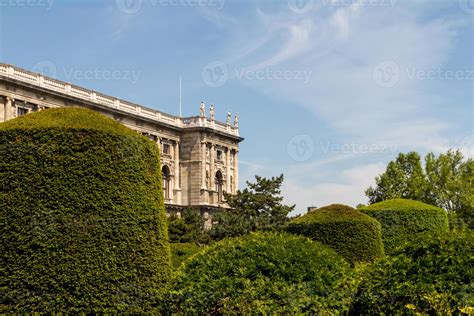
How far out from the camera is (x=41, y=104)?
44.4m

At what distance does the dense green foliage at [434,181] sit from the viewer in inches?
2319

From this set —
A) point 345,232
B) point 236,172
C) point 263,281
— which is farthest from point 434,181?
point 263,281

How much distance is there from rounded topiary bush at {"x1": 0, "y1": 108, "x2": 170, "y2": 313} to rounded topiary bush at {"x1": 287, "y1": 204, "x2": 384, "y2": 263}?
877cm

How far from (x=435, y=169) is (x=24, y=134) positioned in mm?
55566


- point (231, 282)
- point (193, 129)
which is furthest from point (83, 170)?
point (193, 129)

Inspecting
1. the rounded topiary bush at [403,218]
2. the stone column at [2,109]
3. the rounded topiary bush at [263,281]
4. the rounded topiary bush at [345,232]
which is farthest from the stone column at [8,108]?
the rounded topiary bush at [263,281]

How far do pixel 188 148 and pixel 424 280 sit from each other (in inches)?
2227

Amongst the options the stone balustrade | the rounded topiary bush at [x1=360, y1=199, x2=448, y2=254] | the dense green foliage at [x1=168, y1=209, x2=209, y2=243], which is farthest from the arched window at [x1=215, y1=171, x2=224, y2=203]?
the rounded topiary bush at [x1=360, y1=199, x2=448, y2=254]

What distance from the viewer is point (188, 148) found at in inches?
2518

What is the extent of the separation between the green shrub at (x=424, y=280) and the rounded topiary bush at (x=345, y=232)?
9282 mm

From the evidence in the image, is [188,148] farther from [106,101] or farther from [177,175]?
[106,101]

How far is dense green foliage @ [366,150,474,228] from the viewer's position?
58.9 metres

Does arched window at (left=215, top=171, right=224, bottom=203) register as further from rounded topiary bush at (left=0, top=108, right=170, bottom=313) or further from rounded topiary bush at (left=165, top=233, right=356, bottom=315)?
rounded topiary bush at (left=165, top=233, right=356, bottom=315)

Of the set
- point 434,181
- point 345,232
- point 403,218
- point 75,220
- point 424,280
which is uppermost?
point 434,181
